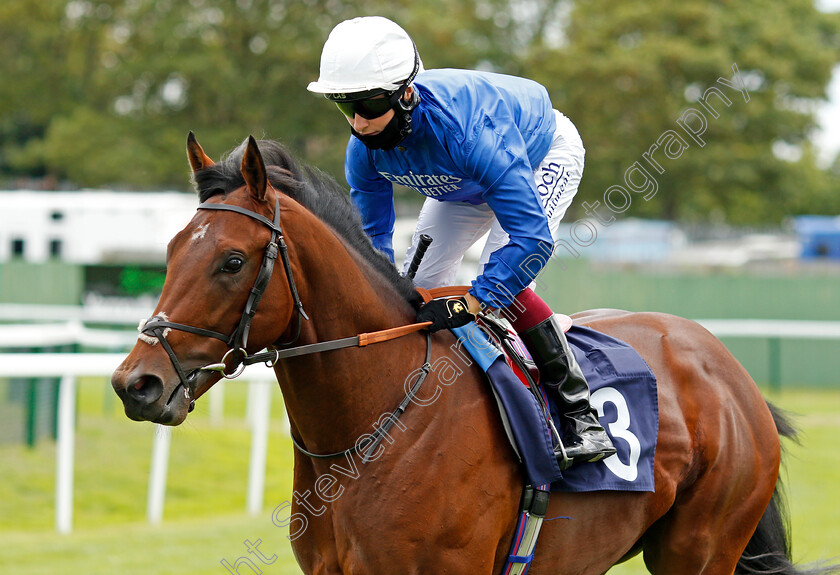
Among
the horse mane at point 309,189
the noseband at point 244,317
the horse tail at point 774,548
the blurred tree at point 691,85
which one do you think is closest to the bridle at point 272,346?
the noseband at point 244,317

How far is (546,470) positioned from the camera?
2779 mm

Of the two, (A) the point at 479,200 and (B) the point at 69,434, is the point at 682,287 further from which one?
(A) the point at 479,200

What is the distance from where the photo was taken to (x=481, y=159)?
2732 millimetres

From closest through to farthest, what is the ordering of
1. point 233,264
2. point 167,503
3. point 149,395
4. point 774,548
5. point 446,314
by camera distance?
point 149,395, point 233,264, point 446,314, point 774,548, point 167,503

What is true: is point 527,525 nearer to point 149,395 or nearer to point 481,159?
point 481,159

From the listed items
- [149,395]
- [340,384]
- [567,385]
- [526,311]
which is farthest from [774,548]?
[149,395]

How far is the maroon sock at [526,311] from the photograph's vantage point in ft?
9.64

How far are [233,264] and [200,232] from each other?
4.9 inches

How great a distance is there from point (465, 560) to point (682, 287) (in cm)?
1250

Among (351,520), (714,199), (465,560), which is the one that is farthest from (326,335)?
(714,199)

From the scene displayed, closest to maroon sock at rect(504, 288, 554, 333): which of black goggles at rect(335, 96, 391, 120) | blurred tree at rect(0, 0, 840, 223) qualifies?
black goggles at rect(335, 96, 391, 120)

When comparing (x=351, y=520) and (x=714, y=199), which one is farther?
(x=714, y=199)

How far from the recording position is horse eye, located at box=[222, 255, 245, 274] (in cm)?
232

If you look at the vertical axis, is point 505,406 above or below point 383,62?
below
